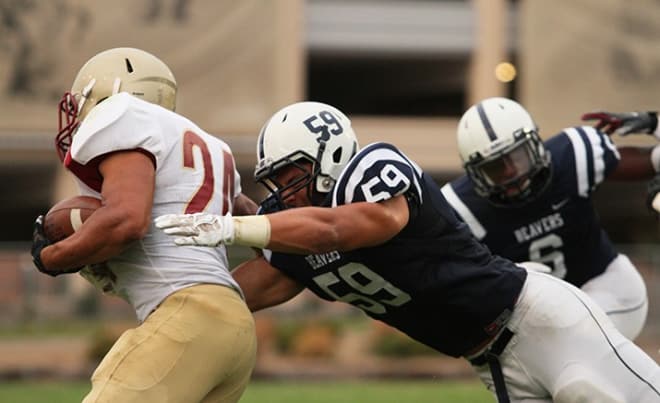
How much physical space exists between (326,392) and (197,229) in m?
8.17

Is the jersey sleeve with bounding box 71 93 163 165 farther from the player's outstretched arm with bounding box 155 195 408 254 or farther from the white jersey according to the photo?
the player's outstretched arm with bounding box 155 195 408 254

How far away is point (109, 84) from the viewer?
4250mm

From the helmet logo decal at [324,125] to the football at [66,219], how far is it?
0.75 m

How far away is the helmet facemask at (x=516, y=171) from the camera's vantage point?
5.62 m

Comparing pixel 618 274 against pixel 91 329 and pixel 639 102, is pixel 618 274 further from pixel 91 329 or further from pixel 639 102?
pixel 639 102

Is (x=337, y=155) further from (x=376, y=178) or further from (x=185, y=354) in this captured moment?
(x=185, y=354)

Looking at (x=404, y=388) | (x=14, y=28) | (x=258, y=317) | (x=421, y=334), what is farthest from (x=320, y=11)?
(x=421, y=334)

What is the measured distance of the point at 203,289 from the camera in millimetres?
3973

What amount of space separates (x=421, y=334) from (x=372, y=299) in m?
0.28

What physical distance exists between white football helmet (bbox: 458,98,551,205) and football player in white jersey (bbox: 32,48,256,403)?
5.73 feet

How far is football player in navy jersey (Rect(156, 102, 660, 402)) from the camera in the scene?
4012 mm

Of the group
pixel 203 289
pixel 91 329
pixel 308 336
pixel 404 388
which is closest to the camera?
pixel 203 289

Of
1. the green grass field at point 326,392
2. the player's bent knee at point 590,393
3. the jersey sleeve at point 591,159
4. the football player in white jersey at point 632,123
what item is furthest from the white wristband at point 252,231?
the green grass field at point 326,392

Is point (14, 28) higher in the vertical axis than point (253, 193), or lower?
higher
